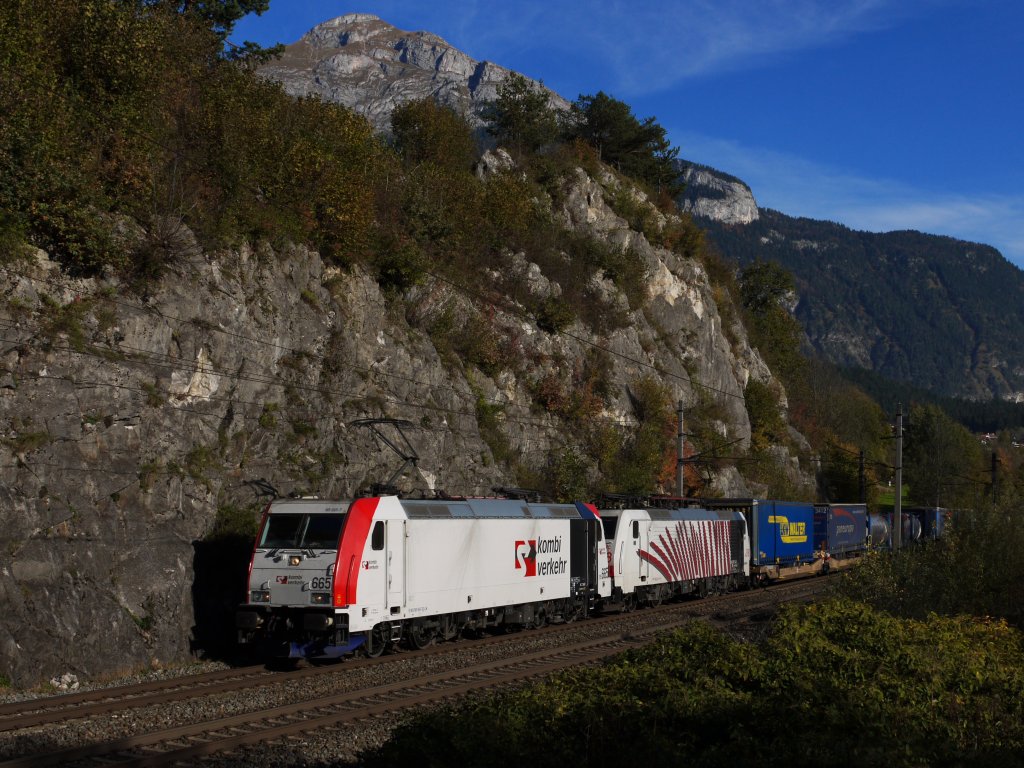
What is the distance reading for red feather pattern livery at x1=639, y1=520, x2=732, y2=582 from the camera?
3127 cm

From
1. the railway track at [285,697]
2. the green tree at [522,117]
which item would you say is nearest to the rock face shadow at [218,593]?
the railway track at [285,697]

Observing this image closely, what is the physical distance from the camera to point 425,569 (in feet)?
67.4

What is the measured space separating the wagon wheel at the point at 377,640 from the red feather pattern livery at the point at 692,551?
12317mm

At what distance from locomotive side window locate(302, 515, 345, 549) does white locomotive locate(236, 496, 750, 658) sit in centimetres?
2

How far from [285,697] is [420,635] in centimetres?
606

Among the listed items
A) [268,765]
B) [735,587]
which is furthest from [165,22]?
[735,587]

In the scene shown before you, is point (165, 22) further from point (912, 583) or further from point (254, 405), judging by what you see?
point (912, 583)

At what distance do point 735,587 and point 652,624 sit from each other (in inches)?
512

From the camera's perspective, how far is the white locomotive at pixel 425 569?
18.6 metres

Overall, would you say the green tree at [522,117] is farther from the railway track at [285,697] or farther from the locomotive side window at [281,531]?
the locomotive side window at [281,531]

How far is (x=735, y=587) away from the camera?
127 feet

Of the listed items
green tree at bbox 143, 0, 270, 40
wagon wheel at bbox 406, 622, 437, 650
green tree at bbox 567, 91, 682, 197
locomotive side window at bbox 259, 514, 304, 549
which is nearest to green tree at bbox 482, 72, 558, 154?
green tree at bbox 567, 91, 682, 197

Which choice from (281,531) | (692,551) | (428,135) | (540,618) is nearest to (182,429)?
(281,531)

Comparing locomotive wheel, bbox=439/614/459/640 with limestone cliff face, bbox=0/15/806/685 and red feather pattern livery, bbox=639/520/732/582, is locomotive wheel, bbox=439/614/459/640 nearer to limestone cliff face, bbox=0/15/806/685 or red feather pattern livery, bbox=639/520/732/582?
limestone cliff face, bbox=0/15/806/685
